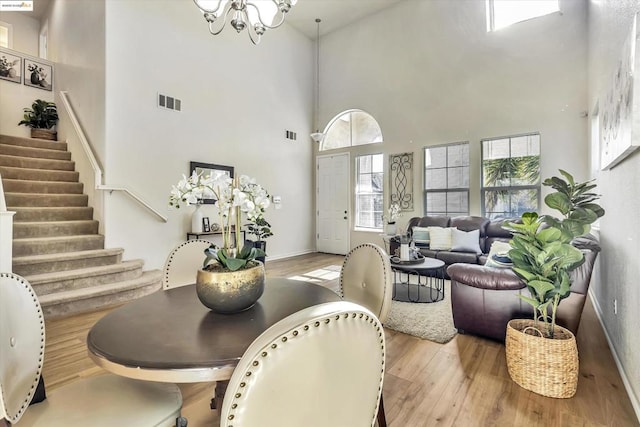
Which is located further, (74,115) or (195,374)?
(74,115)

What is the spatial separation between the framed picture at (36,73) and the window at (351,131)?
5782 mm

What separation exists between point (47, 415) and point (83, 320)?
8.52ft

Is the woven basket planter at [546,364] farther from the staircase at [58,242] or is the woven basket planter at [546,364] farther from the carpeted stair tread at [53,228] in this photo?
the carpeted stair tread at [53,228]

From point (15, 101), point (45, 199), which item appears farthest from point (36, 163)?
point (15, 101)

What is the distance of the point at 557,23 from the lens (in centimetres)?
470

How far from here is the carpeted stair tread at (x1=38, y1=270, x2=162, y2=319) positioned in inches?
123

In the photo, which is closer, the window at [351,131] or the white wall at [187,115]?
the white wall at [187,115]

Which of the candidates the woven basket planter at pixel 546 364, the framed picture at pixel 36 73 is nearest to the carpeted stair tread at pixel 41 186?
the framed picture at pixel 36 73

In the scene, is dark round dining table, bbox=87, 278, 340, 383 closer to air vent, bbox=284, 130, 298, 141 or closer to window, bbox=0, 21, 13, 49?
air vent, bbox=284, 130, 298, 141

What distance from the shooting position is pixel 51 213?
13.5 feet

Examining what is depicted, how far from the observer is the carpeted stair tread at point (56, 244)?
350 cm

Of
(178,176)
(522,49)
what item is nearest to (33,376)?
(178,176)

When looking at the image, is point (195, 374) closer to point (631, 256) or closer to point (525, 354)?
point (525, 354)

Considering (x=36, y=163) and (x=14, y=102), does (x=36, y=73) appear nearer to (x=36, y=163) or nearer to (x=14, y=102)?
(x=14, y=102)
